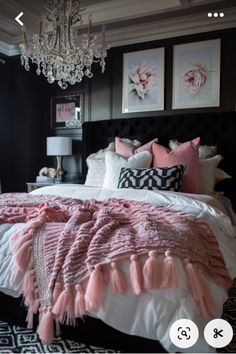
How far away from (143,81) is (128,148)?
102 centimetres

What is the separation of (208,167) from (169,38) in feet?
5.92

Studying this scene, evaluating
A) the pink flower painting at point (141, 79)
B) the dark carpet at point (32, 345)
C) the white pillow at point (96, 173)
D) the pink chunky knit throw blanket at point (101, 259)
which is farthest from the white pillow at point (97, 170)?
the dark carpet at point (32, 345)

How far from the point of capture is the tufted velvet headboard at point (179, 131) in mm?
3473

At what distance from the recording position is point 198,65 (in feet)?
12.1

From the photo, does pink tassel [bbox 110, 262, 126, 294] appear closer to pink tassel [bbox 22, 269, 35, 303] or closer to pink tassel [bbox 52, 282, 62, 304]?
pink tassel [bbox 52, 282, 62, 304]

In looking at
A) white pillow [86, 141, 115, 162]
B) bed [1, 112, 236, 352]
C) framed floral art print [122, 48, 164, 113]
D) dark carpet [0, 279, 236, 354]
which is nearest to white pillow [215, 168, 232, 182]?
bed [1, 112, 236, 352]

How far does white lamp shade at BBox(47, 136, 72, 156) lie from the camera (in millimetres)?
4242

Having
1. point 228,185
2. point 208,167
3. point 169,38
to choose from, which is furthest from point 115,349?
point 169,38

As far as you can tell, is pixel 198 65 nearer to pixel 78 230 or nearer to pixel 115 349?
pixel 78 230

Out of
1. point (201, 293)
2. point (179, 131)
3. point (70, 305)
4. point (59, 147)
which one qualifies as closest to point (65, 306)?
point (70, 305)

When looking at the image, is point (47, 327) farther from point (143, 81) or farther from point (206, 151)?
point (143, 81)

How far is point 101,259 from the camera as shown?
1.39 m

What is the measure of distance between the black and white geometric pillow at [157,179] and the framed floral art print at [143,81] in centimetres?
147

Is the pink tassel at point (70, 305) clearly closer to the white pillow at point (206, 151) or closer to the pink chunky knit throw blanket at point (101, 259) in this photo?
the pink chunky knit throw blanket at point (101, 259)
